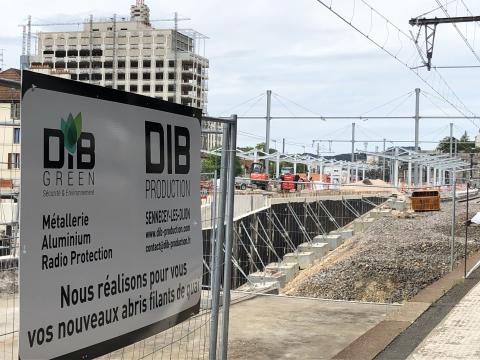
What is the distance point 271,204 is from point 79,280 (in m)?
21.4

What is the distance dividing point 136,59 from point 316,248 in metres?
119

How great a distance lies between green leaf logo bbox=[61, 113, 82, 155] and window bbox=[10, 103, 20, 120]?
428mm

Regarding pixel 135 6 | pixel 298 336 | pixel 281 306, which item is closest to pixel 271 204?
pixel 281 306

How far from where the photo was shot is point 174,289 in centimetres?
411

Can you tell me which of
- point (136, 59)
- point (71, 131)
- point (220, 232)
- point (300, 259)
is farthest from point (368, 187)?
point (136, 59)

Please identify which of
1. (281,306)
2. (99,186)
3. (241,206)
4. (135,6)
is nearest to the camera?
(99,186)

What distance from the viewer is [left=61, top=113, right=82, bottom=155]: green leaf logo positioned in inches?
120

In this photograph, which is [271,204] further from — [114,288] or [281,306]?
[114,288]

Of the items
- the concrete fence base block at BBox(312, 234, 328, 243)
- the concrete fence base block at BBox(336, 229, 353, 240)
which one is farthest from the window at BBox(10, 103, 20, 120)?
the concrete fence base block at BBox(336, 229, 353, 240)

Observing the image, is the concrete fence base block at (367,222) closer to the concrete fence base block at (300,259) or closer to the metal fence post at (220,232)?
the concrete fence base block at (300,259)

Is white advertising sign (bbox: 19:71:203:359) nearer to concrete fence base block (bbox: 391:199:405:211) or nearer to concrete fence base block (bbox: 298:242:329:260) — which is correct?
concrete fence base block (bbox: 298:242:329:260)

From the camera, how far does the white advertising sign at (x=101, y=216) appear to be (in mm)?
2908

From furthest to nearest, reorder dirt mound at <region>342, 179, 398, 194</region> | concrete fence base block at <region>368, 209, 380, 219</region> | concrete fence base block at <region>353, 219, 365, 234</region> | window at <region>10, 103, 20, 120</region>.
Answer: concrete fence base block at <region>368, 209, 380, 219</region> < concrete fence base block at <region>353, 219, 365, 234</region> < dirt mound at <region>342, 179, 398, 194</region> < window at <region>10, 103, 20, 120</region>

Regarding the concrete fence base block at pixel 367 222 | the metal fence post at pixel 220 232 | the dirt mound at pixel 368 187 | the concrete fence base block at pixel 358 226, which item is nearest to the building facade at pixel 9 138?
the metal fence post at pixel 220 232
